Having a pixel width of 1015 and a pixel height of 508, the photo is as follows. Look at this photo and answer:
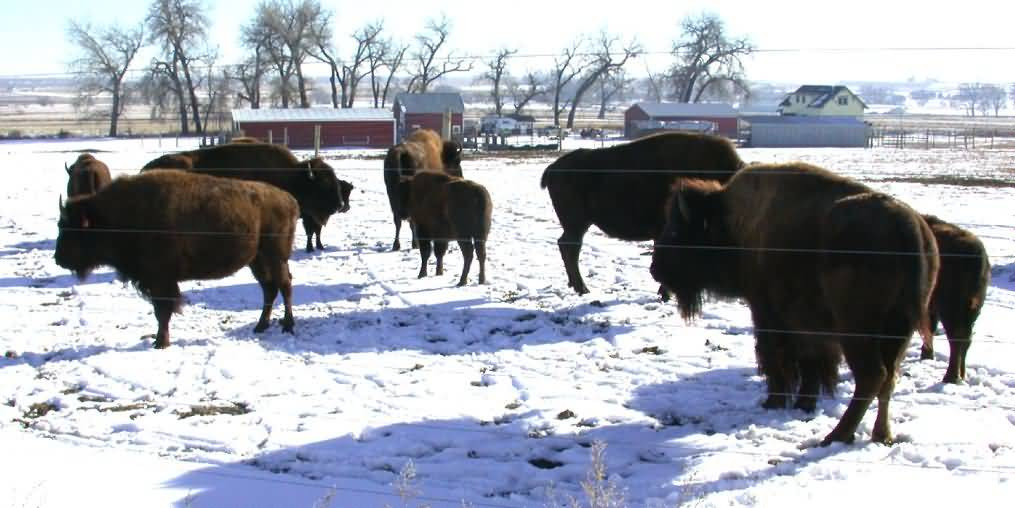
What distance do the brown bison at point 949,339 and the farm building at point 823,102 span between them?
79226mm

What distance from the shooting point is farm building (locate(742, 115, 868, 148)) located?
59188mm

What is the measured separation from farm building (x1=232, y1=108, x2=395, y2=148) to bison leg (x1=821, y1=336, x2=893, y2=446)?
2014 inches

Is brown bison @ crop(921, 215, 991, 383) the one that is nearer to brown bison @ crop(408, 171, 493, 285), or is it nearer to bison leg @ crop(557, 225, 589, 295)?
bison leg @ crop(557, 225, 589, 295)

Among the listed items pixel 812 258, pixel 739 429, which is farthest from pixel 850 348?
pixel 739 429

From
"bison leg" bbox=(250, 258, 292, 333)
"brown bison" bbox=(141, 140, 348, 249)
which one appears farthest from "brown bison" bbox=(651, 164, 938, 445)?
"brown bison" bbox=(141, 140, 348, 249)

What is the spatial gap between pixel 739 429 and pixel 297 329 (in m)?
4.70

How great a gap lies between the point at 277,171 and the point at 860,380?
9192 mm

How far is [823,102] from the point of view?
8338 centimetres

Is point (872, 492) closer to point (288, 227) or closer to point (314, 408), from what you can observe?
point (314, 408)

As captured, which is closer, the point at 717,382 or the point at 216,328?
the point at 717,382

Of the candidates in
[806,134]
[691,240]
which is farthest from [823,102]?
[691,240]

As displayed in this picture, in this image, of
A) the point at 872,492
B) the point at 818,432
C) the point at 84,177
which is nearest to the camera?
the point at 872,492

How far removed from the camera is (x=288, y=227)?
371 inches

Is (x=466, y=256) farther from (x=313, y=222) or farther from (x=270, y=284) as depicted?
(x=313, y=222)
